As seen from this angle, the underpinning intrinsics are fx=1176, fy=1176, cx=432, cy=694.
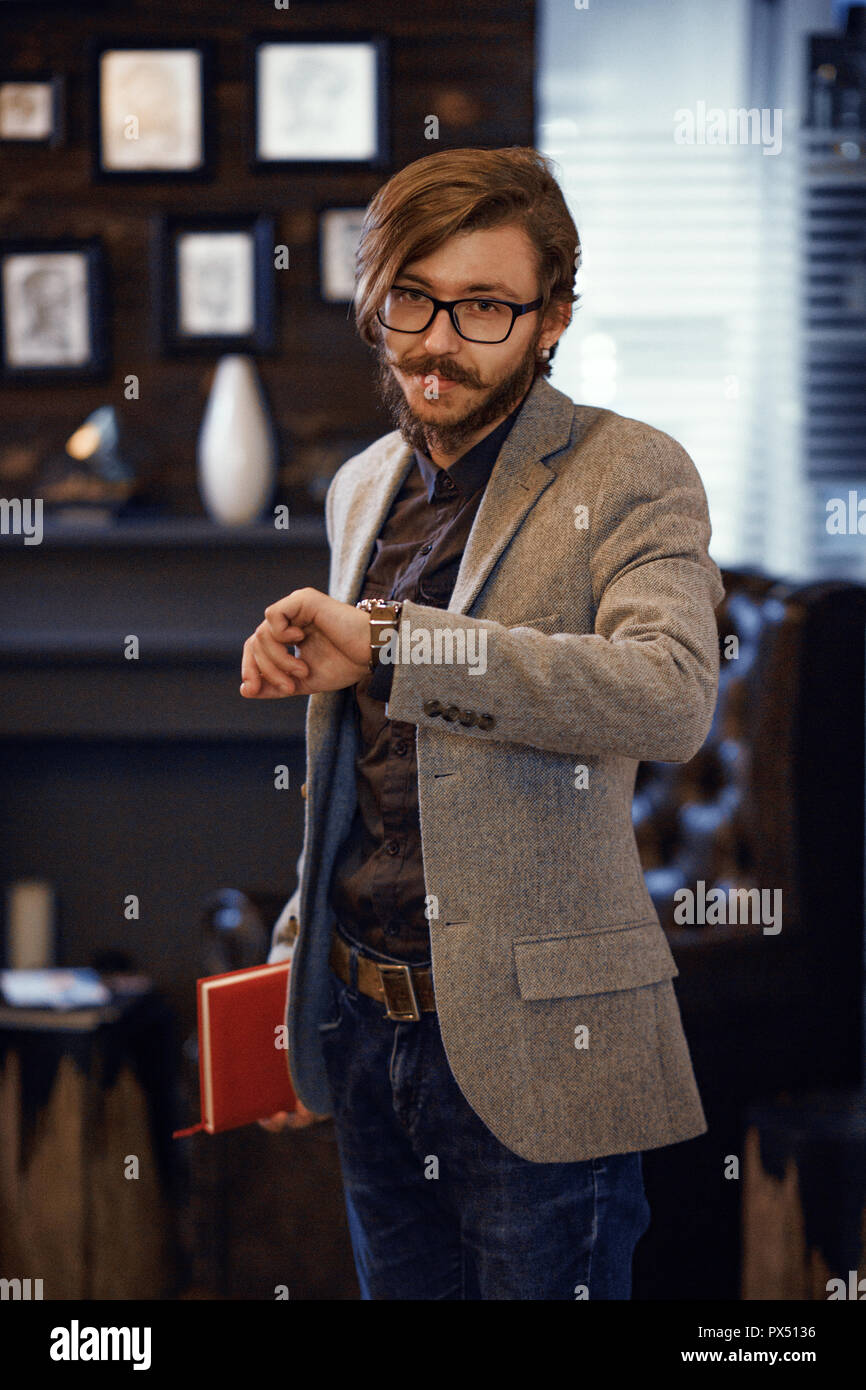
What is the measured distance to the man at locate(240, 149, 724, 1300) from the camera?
110 centimetres

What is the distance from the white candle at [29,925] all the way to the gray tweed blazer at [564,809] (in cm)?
201

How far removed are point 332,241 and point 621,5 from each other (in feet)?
2.96

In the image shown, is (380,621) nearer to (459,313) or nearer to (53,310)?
(459,313)

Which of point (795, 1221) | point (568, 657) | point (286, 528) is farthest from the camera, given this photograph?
point (286, 528)

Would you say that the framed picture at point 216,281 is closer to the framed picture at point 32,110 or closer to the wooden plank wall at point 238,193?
the wooden plank wall at point 238,193

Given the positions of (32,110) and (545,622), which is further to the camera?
(32,110)

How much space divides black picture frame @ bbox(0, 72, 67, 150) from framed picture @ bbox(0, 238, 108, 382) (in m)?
0.23

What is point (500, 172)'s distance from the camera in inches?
48.1

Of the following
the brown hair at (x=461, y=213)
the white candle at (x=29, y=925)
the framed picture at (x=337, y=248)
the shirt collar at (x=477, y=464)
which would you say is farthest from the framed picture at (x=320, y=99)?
the white candle at (x=29, y=925)

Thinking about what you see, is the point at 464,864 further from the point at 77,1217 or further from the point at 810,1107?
the point at 77,1217

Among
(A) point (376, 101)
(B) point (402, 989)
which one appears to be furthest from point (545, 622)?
(A) point (376, 101)

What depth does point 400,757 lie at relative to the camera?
1.27 meters

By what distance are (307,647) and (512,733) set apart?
8.7 inches
